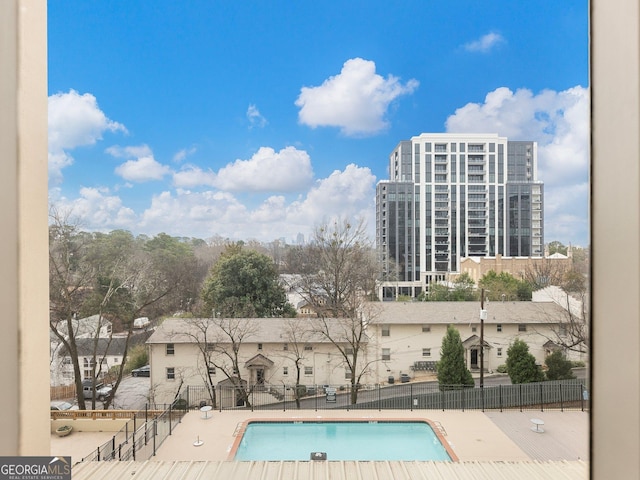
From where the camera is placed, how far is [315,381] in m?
3.88

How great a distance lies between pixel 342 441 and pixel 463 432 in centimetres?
102

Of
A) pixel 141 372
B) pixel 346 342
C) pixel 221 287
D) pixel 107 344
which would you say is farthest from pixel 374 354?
pixel 107 344

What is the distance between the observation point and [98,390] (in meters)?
3.54

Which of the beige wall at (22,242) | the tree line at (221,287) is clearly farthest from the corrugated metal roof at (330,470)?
the tree line at (221,287)

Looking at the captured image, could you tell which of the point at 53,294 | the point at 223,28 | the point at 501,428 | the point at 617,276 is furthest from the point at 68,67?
the point at 501,428

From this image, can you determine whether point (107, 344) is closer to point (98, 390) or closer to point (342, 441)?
point (98, 390)

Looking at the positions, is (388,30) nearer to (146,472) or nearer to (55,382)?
(146,472)

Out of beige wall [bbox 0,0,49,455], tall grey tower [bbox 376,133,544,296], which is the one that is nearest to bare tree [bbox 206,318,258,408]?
tall grey tower [bbox 376,133,544,296]

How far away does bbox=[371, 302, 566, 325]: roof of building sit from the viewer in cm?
383

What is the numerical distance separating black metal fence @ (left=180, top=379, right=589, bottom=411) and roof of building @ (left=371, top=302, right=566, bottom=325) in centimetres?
64

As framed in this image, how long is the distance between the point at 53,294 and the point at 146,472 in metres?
3.23

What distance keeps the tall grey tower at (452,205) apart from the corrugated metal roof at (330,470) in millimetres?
2949

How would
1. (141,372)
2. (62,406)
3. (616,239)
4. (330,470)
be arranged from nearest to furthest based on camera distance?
(616,239)
(330,470)
(62,406)
(141,372)

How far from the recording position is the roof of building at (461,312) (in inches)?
151
